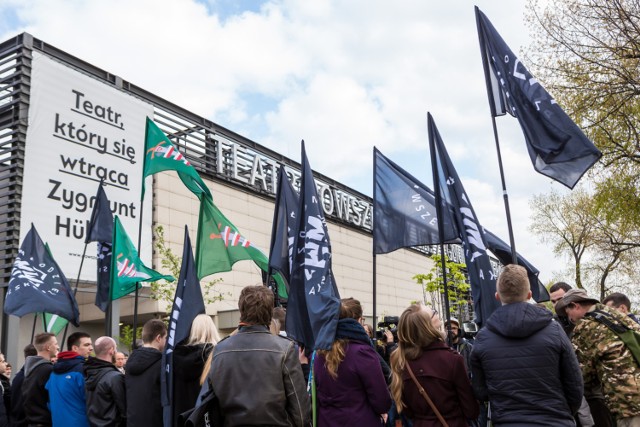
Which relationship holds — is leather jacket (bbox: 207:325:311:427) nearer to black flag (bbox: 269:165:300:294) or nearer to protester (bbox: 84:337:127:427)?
protester (bbox: 84:337:127:427)

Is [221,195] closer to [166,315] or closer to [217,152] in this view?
[217,152]

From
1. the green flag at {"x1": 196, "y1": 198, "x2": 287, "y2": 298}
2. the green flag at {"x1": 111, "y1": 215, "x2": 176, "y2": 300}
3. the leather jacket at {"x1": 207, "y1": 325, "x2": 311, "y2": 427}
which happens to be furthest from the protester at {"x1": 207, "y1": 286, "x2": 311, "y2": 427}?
the green flag at {"x1": 111, "y1": 215, "x2": 176, "y2": 300}

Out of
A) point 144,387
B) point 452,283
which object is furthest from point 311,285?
point 452,283

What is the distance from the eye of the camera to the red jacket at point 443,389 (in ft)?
15.3

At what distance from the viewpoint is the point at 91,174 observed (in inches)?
891

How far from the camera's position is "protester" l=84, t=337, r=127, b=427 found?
6.12 metres

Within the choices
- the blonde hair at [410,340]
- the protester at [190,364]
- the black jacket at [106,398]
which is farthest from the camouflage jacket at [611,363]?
the black jacket at [106,398]

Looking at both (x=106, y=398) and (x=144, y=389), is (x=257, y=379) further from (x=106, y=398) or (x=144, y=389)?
(x=106, y=398)

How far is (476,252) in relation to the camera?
613cm

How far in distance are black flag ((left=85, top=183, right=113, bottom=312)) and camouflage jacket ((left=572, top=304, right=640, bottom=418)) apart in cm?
767

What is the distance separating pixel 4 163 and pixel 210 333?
17601 millimetres

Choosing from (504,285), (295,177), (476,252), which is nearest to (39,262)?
(476,252)

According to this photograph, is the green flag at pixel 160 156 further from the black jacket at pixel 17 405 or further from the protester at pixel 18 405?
the black jacket at pixel 17 405

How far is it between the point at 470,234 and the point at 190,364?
113 inches
